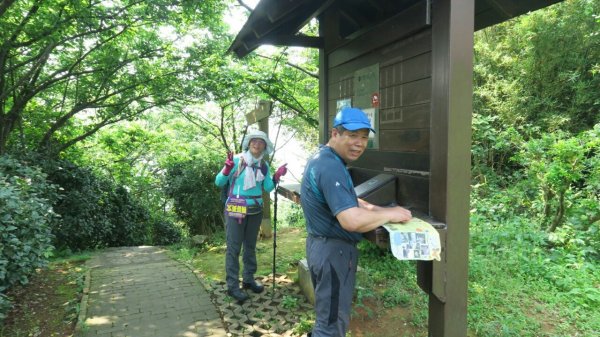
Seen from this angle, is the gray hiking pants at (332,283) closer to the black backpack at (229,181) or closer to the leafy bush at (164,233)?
the black backpack at (229,181)

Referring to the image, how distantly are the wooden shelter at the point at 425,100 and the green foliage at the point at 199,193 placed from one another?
19.4 feet

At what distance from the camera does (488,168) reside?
9148mm

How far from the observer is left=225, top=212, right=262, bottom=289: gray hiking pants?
423 cm

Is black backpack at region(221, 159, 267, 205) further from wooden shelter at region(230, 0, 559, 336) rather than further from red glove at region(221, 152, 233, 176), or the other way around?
wooden shelter at region(230, 0, 559, 336)

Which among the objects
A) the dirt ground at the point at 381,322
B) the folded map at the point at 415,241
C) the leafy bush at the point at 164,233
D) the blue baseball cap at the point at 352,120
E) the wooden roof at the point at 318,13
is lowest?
the leafy bush at the point at 164,233

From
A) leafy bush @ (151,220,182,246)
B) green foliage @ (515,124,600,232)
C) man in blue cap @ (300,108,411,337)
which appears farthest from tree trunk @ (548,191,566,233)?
leafy bush @ (151,220,182,246)

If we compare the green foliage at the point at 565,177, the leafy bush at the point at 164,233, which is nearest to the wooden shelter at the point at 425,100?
the green foliage at the point at 565,177

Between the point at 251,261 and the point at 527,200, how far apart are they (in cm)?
516

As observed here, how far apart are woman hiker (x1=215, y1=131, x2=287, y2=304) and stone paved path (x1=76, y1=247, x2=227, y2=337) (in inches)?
20.7

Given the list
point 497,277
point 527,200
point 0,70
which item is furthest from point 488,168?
point 0,70

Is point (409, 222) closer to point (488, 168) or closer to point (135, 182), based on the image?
point (488, 168)

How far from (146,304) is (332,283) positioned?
2877 mm

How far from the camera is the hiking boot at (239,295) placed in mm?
4207

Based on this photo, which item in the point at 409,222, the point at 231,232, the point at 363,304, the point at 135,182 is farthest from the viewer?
the point at 135,182
